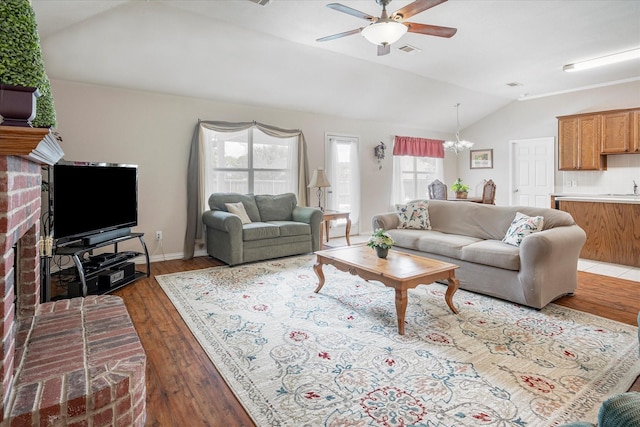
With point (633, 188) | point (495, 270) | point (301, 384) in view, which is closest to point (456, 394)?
point (301, 384)

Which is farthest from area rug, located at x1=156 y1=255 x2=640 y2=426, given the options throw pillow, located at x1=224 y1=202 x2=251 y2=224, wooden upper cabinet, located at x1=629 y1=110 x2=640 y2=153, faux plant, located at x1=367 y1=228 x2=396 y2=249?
wooden upper cabinet, located at x1=629 y1=110 x2=640 y2=153

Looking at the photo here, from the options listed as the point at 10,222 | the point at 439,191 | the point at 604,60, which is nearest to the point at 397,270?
the point at 10,222

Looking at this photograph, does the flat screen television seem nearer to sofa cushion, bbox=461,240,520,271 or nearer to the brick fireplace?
the brick fireplace

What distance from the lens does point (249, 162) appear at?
5469mm

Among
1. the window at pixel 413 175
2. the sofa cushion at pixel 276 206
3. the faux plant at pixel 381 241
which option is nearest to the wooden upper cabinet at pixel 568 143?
the window at pixel 413 175

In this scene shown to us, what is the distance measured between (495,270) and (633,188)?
4593 millimetres

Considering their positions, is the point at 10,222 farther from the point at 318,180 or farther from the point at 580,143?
the point at 580,143

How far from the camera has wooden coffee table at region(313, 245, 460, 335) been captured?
8.11ft

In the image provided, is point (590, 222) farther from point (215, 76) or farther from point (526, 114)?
point (215, 76)

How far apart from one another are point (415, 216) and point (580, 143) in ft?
13.0

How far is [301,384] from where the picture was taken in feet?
6.17

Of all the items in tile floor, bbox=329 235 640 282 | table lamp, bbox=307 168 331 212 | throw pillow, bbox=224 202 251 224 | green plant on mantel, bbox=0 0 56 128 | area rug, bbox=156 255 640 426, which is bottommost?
area rug, bbox=156 255 640 426

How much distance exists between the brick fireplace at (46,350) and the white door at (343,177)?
481 centimetres

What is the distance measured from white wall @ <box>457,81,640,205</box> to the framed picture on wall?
0.09 metres
